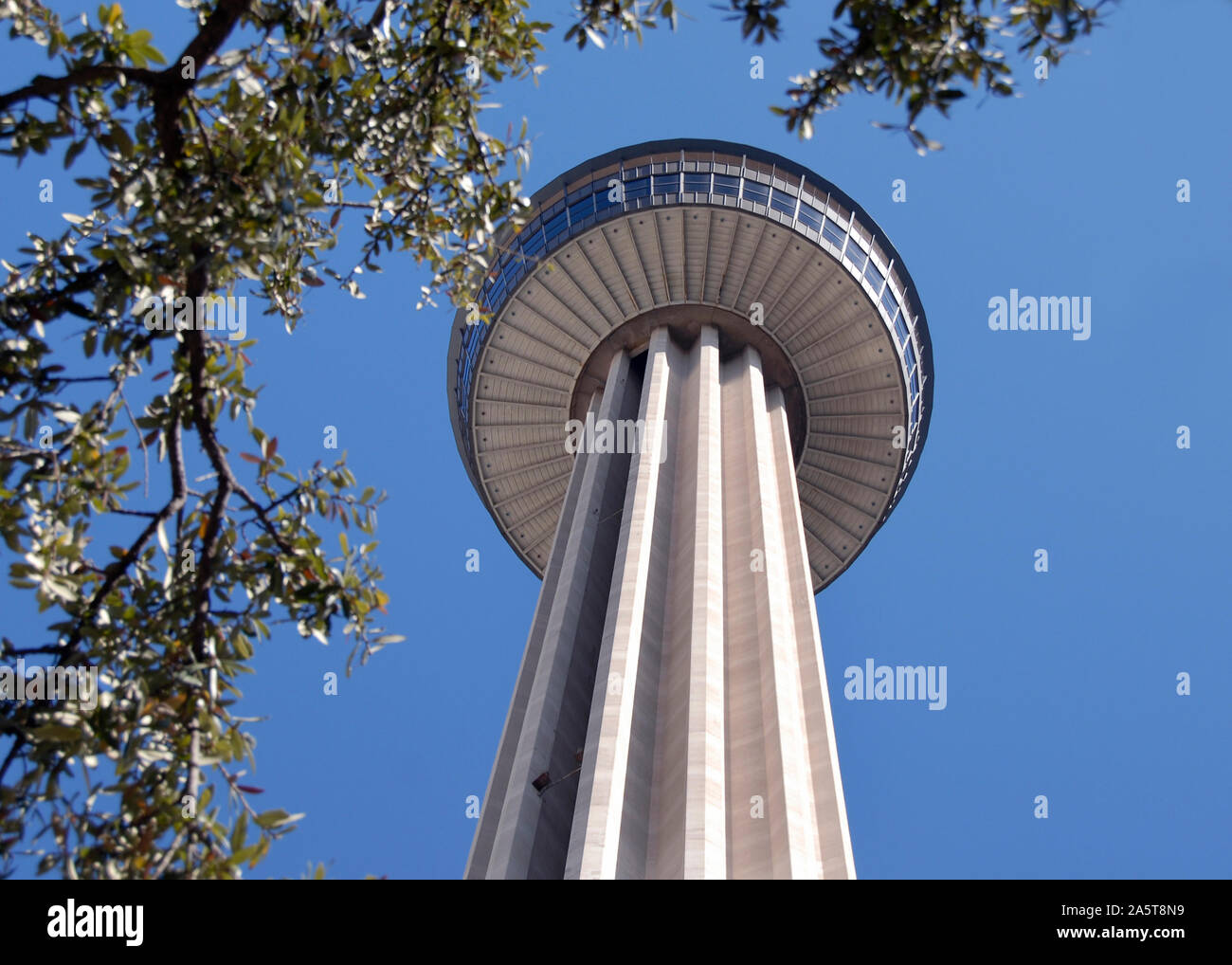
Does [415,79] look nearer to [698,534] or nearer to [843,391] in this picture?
[698,534]

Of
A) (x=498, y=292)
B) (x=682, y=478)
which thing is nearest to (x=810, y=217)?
(x=498, y=292)

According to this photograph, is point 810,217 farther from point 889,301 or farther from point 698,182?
point 889,301

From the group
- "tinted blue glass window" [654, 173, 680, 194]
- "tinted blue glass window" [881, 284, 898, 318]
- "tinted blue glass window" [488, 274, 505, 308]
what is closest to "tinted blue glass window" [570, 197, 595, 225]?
"tinted blue glass window" [654, 173, 680, 194]

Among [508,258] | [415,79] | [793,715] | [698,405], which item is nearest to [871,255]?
[698,405]

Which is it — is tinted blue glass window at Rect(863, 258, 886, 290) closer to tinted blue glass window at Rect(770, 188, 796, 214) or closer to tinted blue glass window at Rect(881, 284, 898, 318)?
tinted blue glass window at Rect(881, 284, 898, 318)

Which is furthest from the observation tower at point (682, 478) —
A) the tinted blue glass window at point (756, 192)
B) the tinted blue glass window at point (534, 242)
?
the tinted blue glass window at point (534, 242)

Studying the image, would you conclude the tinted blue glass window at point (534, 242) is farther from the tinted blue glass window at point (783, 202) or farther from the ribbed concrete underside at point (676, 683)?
the tinted blue glass window at point (783, 202)
